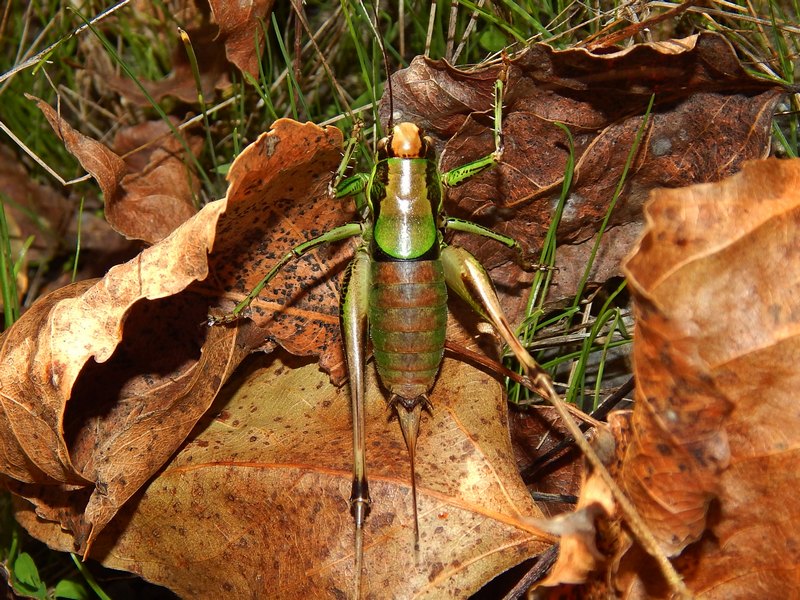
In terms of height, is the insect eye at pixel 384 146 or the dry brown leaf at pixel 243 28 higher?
the dry brown leaf at pixel 243 28

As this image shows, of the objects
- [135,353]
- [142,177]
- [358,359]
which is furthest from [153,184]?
[358,359]

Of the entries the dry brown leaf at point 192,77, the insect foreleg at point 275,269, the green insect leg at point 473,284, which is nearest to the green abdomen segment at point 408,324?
the green insect leg at point 473,284

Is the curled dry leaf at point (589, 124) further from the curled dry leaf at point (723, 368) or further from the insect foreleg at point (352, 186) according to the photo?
the curled dry leaf at point (723, 368)

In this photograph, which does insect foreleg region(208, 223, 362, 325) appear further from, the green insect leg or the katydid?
the green insect leg

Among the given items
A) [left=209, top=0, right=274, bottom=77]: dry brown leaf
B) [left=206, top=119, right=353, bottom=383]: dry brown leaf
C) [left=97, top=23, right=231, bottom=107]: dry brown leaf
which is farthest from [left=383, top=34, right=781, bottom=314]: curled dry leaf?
[left=97, top=23, right=231, bottom=107]: dry brown leaf

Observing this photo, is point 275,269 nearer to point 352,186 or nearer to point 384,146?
point 352,186

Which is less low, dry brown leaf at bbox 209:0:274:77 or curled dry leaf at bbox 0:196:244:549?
dry brown leaf at bbox 209:0:274:77
